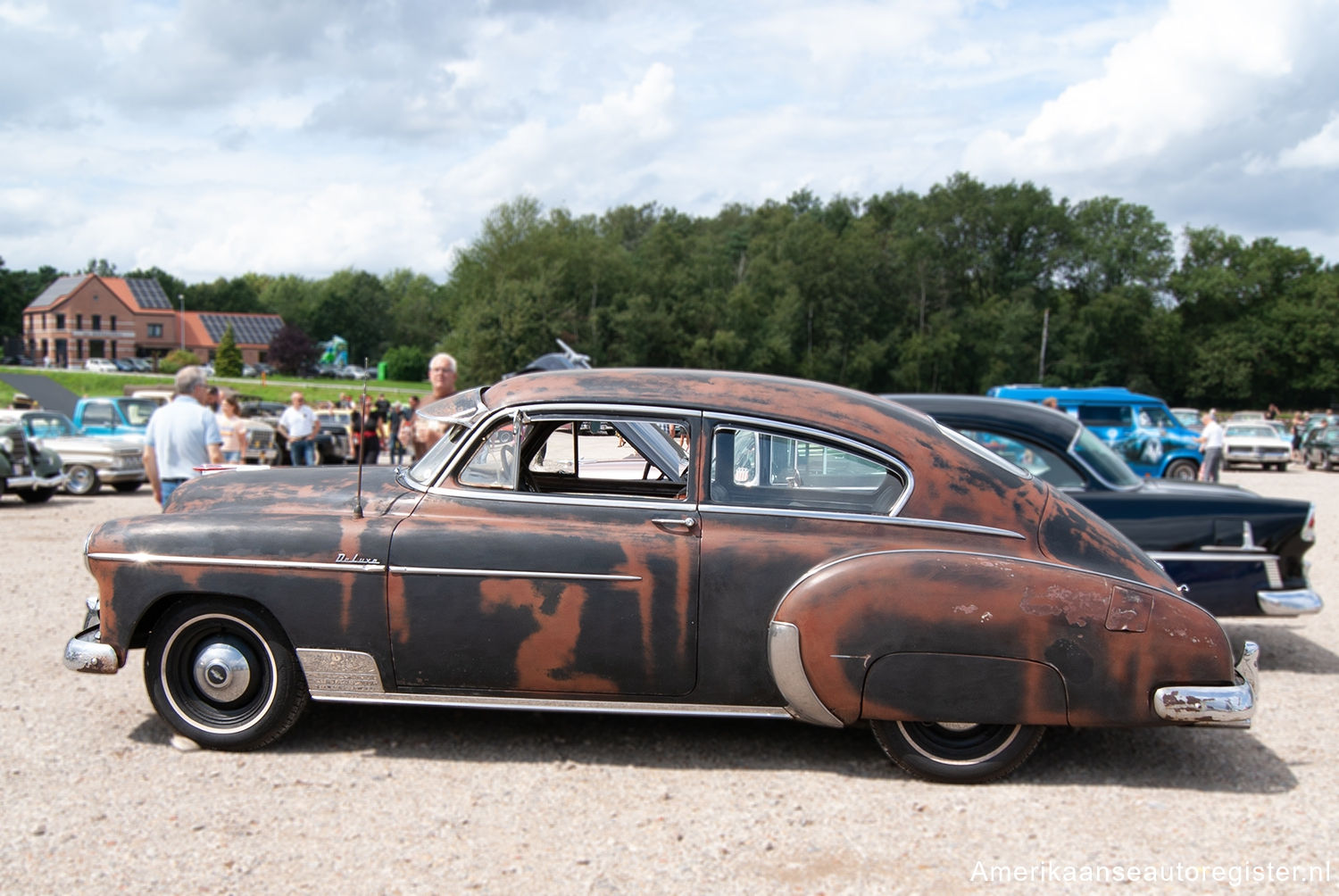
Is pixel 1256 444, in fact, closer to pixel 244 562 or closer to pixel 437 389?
pixel 437 389

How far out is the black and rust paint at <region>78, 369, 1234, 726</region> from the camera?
3.99 m

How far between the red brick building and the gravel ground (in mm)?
101516

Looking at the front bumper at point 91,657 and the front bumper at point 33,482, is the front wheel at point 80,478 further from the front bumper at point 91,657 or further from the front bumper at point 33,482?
the front bumper at point 91,657

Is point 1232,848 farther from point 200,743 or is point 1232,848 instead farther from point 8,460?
point 8,460

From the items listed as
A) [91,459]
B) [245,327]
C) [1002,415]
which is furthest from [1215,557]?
[245,327]

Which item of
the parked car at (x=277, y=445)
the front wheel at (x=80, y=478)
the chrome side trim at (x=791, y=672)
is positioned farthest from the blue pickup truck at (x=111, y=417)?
the chrome side trim at (x=791, y=672)

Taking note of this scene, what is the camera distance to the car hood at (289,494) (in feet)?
14.5

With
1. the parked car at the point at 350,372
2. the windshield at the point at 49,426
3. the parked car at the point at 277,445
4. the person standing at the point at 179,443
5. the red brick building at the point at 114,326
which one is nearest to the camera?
the person standing at the point at 179,443

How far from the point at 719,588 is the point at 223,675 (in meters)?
2.21

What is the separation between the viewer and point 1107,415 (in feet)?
75.9

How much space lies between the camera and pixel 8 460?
576 inches

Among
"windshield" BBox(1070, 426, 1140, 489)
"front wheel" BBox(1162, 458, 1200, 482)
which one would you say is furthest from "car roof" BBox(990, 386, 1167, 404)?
"windshield" BBox(1070, 426, 1140, 489)

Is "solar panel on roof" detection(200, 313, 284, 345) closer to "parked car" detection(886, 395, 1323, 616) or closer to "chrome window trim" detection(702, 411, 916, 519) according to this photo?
"parked car" detection(886, 395, 1323, 616)

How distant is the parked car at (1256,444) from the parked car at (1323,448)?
0.95 metres
